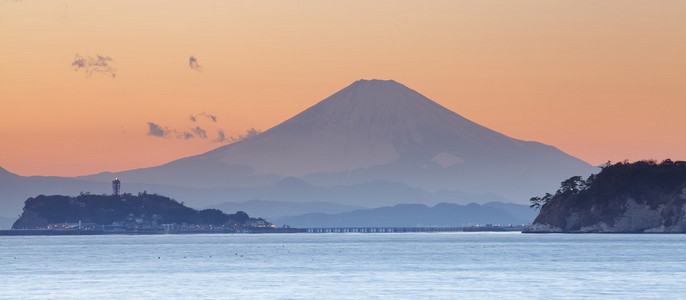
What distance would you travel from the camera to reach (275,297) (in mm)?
85500

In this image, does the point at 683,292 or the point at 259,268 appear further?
the point at 259,268

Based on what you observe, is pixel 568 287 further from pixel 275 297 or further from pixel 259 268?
pixel 259 268

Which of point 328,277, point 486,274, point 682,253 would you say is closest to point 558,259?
point 682,253

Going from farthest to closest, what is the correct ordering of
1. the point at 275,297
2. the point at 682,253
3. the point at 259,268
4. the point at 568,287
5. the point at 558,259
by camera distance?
1. the point at 682,253
2. the point at 558,259
3. the point at 259,268
4. the point at 568,287
5. the point at 275,297

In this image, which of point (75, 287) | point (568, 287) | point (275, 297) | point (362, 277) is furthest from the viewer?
point (362, 277)

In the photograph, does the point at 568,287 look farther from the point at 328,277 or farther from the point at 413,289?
the point at 328,277

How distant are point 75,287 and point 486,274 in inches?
1382

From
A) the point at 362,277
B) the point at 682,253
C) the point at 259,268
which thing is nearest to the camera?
the point at 362,277

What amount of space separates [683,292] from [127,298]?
36.3m

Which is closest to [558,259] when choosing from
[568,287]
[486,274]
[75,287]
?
[486,274]

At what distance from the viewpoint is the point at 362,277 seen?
108500 millimetres

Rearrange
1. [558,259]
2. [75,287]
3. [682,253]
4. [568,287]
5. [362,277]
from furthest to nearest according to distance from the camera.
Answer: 1. [682,253]
2. [558,259]
3. [362,277]
4. [75,287]
5. [568,287]

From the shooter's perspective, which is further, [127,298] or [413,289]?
[413,289]

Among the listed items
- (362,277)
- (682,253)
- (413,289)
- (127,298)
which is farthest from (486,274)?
(682,253)
